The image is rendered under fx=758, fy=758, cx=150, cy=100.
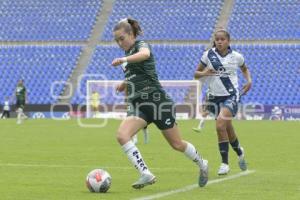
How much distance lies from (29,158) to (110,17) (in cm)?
3253

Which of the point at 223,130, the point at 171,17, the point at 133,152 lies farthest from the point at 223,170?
the point at 171,17

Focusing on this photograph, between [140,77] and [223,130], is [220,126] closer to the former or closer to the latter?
[223,130]

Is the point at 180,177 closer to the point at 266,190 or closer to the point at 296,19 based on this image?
the point at 266,190

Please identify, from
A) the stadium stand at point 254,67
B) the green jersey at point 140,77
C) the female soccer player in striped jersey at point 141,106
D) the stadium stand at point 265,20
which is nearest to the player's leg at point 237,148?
the female soccer player in striped jersey at point 141,106

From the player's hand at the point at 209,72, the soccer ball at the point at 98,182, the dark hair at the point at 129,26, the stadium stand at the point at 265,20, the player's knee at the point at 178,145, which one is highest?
the stadium stand at the point at 265,20

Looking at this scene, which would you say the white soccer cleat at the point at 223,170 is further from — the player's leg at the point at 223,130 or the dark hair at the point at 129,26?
the dark hair at the point at 129,26

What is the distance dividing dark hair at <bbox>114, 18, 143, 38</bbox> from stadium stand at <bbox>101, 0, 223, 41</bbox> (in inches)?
1404

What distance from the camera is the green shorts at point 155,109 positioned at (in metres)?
9.96

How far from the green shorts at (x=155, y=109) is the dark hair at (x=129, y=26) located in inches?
33.0

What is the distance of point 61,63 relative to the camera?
45.0m

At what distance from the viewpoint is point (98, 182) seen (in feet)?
31.8

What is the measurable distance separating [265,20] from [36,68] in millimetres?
14033

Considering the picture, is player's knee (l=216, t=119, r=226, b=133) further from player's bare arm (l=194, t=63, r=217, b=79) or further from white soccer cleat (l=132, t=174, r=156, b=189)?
A: white soccer cleat (l=132, t=174, r=156, b=189)

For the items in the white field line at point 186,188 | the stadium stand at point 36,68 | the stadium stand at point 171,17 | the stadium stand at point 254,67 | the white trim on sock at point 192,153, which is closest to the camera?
the white field line at point 186,188
